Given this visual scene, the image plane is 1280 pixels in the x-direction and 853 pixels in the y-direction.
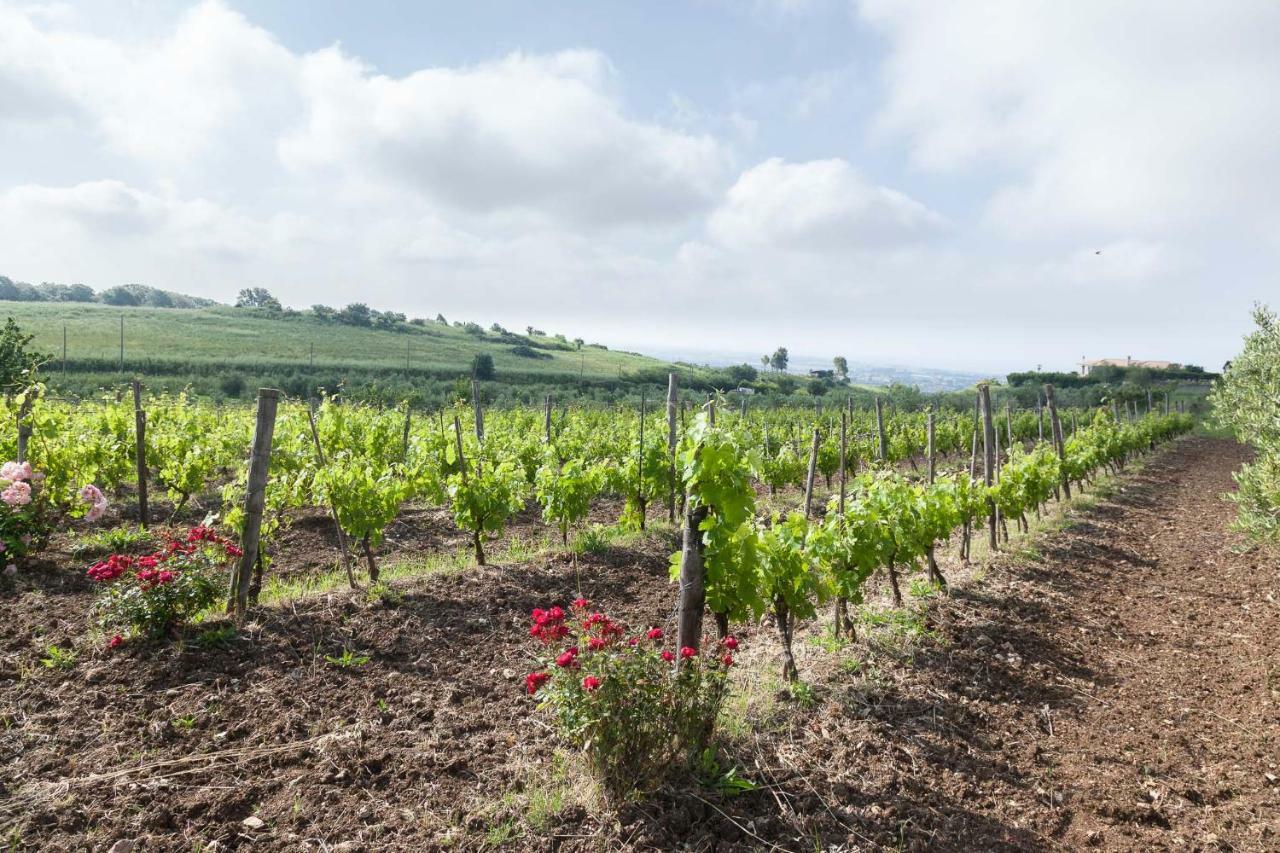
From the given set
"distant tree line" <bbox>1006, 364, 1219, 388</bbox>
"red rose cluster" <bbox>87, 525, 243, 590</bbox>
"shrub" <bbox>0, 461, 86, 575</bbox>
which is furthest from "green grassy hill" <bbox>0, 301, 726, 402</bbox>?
"distant tree line" <bbox>1006, 364, 1219, 388</bbox>

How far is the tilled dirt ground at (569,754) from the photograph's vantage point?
3.20m

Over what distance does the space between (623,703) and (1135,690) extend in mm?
4350

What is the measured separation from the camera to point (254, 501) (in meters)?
5.41

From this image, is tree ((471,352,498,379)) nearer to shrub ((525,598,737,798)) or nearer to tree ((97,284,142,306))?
shrub ((525,598,737,798))

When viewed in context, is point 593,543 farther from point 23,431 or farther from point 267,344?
point 267,344

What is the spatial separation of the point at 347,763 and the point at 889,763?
3.08 metres

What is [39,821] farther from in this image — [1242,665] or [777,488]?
[777,488]

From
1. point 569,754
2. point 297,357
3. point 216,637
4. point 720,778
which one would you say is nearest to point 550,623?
point 569,754

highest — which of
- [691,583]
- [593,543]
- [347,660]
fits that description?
[691,583]

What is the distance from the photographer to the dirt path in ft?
11.5

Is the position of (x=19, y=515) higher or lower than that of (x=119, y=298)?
lower

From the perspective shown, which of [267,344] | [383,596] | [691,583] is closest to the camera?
[691,583]

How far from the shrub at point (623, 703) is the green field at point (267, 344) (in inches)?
1778

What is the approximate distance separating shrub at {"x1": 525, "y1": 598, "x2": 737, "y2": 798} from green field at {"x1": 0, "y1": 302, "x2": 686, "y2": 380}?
45164 millimetres
